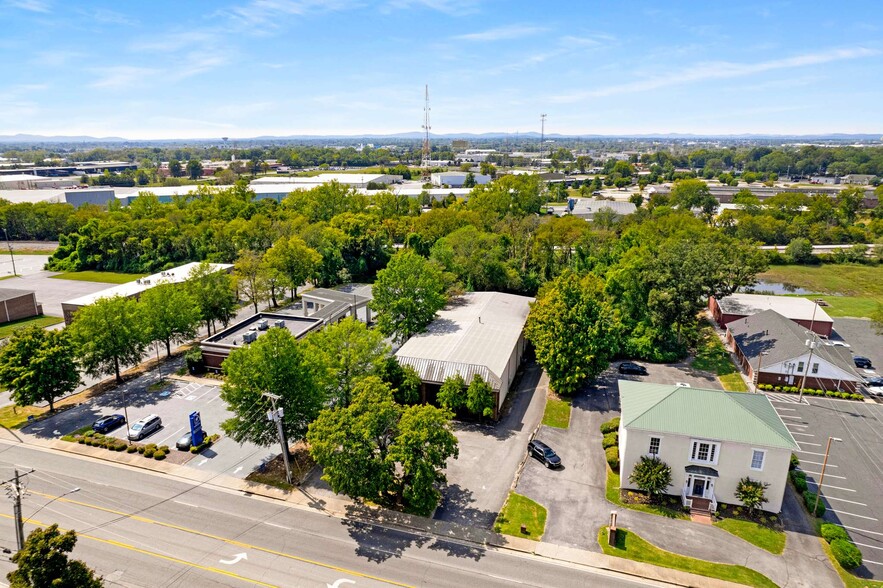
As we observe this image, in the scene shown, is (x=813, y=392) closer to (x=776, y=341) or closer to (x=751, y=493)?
(x=776, y=341)

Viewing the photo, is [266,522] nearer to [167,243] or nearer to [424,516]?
[424,516]

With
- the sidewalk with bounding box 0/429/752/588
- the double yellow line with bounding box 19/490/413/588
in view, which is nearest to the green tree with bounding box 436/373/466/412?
the sidewalk with bounding box 0/429/752/588

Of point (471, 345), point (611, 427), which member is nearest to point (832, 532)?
point (611, 427)

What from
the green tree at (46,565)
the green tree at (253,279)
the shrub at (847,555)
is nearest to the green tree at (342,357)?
the green tree at (46,565)

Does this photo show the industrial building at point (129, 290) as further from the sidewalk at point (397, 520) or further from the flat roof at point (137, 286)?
the sidewalk at point (397, 520)

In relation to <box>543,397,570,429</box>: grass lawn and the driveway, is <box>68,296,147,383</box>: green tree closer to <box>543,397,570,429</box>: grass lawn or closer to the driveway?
the driveway

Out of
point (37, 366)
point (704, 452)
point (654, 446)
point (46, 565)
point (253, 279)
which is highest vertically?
point (46, 565)
